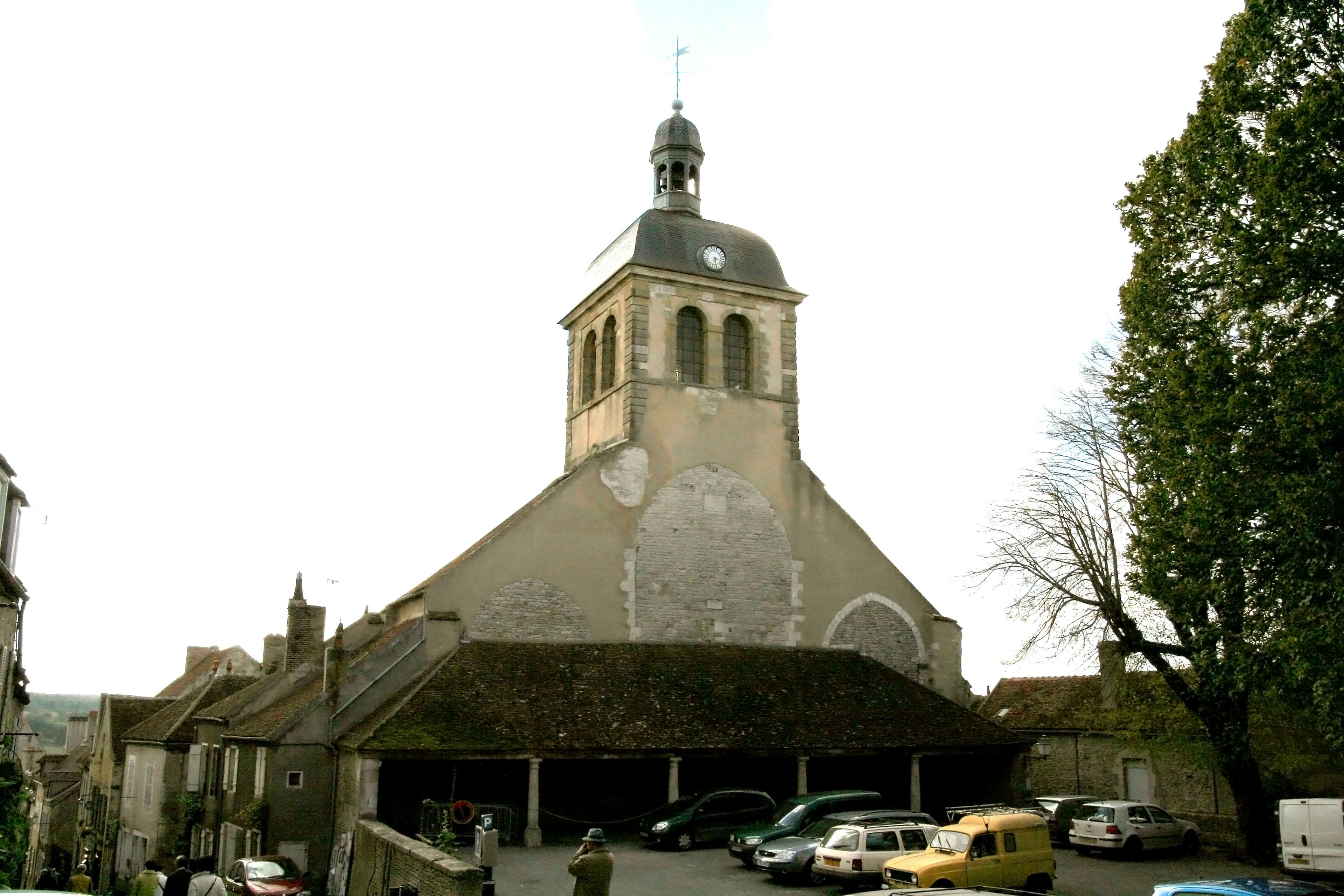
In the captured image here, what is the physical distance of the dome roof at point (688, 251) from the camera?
27.0 m

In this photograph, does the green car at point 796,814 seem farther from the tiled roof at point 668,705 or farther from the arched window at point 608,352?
the arched window at point 608,352

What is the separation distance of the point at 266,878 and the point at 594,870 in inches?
384

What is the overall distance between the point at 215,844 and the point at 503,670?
901 centimetres

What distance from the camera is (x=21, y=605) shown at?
20.3 metres

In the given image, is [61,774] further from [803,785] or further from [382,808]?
[803,785]

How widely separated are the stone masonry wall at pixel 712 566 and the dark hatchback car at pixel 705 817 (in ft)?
15.5

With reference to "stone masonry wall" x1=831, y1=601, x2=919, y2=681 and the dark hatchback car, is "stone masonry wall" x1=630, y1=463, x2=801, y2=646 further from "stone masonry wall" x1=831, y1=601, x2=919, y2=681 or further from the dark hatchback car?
the dark hatchback car

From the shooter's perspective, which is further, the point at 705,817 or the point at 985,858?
the point at 705,817

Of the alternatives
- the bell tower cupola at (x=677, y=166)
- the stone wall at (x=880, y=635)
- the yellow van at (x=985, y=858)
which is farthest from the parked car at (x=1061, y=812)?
the bell tower cupola at (x=677, y=166)

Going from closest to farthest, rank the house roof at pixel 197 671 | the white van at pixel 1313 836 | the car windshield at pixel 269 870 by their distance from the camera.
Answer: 1. the white van at pixel 1313 836
2. the car windshield at pixel 269 870
3. the house roof at pixel 197 671

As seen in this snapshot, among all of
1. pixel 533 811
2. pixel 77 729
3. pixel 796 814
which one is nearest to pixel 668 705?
pixel 533 811

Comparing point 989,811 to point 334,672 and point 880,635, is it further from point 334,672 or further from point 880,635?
point 334,672

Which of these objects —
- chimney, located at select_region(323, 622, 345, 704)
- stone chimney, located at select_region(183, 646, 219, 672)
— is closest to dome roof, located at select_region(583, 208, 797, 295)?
chimney, located at select_region(323, 622, 345, 704)

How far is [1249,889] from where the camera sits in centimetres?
1012
